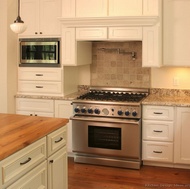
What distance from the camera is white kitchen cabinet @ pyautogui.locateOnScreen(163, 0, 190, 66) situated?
14.4ft

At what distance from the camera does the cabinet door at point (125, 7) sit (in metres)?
4.30

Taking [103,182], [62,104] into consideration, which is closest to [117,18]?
[62,104]

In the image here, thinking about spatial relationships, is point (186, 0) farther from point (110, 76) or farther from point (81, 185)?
point (81, 185)

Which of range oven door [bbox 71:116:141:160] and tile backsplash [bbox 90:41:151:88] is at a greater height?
tile backsplash [bbox 90:41:151:88]

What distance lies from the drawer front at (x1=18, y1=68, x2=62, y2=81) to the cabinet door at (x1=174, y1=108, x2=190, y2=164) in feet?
5.66

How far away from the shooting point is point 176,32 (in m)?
4.42

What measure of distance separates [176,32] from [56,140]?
2386mm

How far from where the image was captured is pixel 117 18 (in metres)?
4.31

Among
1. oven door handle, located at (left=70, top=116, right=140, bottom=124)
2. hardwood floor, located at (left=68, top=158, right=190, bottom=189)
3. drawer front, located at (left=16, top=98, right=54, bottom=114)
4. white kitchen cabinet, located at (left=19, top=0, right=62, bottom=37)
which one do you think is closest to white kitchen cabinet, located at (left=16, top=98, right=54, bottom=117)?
drawer front, located at (left=16, top=98, right=54, bottom=114)

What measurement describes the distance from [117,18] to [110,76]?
1030 millimetres

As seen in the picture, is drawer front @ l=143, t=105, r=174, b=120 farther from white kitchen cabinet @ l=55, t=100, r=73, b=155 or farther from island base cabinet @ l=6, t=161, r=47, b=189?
island base cabinet @ l=6, t=161, r=47, b=189

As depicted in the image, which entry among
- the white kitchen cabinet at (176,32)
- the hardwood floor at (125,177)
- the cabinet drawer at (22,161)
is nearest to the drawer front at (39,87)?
the hardwood floor at (125,177)

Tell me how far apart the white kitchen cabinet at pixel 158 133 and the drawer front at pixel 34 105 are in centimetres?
133

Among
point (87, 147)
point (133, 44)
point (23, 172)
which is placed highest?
point (133, 44)
